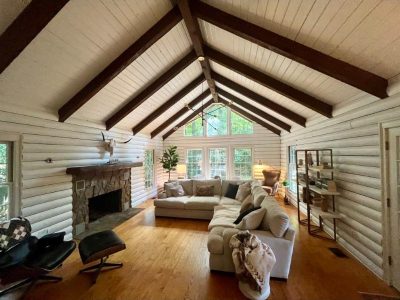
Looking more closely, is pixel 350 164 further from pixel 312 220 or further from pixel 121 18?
pixel 121 18

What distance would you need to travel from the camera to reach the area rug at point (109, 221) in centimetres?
447

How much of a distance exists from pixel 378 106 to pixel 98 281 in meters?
4.38

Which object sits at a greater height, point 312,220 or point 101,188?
point 101,188

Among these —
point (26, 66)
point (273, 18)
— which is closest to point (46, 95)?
point (26, 66)

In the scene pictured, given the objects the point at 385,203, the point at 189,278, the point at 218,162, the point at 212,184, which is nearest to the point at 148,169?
the point at 218,162

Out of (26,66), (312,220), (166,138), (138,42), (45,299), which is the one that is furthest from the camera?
(166,138)

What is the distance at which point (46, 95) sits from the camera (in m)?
3.32

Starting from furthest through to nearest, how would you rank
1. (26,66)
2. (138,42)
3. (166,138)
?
(166,138)
(138,42)
(26,66)

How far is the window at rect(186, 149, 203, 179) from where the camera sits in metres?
8.96

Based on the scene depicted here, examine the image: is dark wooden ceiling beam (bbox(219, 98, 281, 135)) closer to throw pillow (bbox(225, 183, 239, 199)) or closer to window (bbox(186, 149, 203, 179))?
window (bbox(186, 149, 203, 179))

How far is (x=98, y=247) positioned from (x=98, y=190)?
244 centimetres

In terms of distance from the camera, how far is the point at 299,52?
2619mm

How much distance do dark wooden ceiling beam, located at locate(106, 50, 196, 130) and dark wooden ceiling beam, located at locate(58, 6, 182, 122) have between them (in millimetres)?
1215

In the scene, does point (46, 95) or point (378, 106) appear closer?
point (378, 106)
